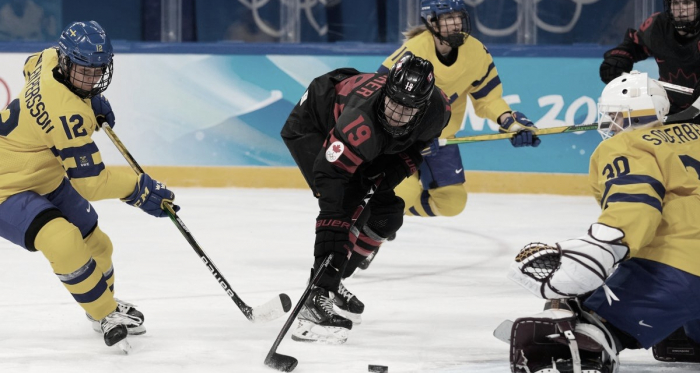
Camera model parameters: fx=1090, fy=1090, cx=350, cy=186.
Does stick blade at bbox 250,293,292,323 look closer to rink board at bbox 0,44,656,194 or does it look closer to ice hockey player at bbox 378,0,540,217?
ice hockey player at bbox 378,0,540,217

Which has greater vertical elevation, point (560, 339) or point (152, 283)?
point (560, 339)

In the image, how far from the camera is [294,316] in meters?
3.16

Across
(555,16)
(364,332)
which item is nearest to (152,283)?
(364,332)

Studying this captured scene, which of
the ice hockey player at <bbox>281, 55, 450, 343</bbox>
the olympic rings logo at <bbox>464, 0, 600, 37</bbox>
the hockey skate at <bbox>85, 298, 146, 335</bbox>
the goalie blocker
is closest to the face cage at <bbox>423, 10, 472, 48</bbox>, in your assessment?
the ice hockey player at <bbox>281, 55, 450, 343</bbox>

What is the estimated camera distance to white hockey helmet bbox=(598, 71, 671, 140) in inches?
106

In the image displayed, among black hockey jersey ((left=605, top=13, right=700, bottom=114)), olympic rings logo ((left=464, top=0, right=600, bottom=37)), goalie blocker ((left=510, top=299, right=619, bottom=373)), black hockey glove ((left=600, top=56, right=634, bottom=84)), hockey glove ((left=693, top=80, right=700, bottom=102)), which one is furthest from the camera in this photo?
olympic rings logo ((left=464, top=0, right=600, bottom=37))

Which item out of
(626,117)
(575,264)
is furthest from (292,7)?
(575,264)

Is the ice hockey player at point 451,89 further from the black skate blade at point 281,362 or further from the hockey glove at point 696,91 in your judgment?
the black skate blade at point 281,362

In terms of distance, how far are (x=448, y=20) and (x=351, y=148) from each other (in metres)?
1.50

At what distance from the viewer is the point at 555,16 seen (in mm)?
7359

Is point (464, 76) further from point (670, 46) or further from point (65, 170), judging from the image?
point (65, 170)

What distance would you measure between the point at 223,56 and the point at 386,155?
3.95 meters

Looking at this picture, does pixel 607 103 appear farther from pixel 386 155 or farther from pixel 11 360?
pixel 11 360

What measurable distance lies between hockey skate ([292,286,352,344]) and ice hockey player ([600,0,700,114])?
2.18m
